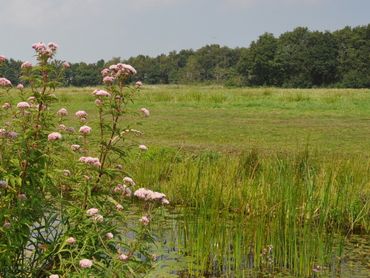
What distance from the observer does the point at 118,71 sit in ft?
12.9

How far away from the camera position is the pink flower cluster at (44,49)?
146 inches

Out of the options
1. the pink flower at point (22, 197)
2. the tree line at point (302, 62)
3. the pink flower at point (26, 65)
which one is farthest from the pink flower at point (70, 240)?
the tree line at point (302, 62)

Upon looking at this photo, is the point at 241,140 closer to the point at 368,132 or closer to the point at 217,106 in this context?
the point at 368,132

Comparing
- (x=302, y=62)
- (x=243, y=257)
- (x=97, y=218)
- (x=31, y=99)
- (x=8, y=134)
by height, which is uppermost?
(x=302, y=62)

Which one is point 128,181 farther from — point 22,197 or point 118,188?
point 22,197

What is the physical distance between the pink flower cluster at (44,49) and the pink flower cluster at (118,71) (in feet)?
1.40

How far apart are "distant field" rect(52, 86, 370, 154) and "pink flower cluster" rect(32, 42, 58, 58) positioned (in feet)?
16.9

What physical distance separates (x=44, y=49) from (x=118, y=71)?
537 millimetres

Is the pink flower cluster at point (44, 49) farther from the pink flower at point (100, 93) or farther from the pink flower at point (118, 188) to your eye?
the pink flower at point (118, 188)

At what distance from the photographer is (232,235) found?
6.34 meters

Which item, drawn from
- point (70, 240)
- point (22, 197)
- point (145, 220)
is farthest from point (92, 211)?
point (22, 197)

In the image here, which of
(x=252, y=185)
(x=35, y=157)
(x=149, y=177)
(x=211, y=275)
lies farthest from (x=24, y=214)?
(x=149, y=177)

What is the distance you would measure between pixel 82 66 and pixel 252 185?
10056cm

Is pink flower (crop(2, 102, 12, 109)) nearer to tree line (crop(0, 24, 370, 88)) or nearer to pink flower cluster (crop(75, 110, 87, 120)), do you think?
pink flower cluster (crop(75, 110, 87, 120))
